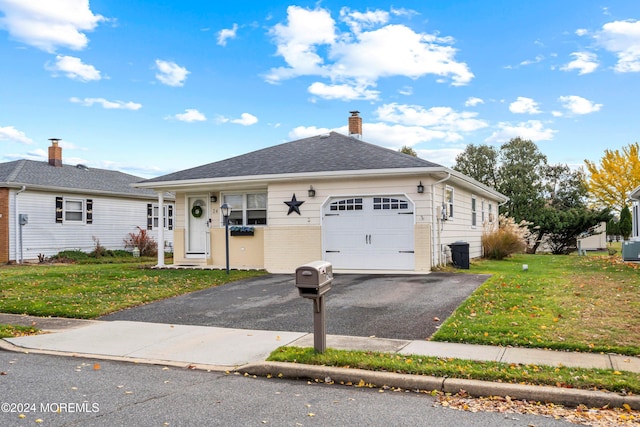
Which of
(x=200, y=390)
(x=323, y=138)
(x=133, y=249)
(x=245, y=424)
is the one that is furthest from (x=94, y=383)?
(x=133, y=249)

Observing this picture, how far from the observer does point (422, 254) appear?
14.3m

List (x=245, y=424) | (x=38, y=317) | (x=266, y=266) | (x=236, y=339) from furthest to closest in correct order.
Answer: (x=266, y=266) → (x=38, y=317) → (x=236, y=339) → (x=245, y=424)

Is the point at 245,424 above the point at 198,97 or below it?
below

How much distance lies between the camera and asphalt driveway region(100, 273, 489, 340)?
7992mm

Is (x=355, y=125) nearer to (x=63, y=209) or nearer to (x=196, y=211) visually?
(x=196, y=211)

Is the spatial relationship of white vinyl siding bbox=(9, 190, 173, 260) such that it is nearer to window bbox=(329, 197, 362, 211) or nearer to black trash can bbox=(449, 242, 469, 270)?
window bbox=(329, 197, 362, 211)

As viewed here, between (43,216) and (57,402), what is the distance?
67.2 feet

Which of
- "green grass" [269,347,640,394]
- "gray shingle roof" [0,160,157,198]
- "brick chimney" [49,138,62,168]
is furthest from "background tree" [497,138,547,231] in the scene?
"green grass" [269,347,640,394]

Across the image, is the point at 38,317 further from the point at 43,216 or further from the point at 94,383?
the point at 43,216

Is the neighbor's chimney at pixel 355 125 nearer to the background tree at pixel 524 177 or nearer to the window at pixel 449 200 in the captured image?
the window at pixel 449 200

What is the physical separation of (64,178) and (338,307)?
19.8 meters

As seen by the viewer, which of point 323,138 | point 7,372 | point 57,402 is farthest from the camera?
point 323,138

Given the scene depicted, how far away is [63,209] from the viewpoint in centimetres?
2355

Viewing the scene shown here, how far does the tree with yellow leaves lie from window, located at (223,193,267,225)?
3341cm
